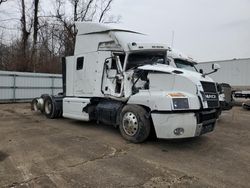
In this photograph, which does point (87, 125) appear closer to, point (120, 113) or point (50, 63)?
point (120, 113)

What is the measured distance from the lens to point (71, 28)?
27.7m

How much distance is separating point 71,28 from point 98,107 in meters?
22.1

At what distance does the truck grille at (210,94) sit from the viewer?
234 inches

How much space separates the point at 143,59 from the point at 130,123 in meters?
1.98

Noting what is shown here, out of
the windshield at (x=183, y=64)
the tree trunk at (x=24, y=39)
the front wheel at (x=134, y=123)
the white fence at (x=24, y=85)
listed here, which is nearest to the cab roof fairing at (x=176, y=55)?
the windshield at (x=183, y=64)

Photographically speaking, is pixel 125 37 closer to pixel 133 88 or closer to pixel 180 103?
pixel 133 88

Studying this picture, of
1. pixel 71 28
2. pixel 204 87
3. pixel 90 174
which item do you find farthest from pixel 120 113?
pixel 71 28

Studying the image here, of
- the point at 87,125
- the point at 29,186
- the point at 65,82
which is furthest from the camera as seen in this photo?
the point at 65,82

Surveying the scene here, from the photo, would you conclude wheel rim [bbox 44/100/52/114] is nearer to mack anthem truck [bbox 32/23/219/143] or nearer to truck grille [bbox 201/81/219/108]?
mack anthem truck [bbox 32/23/219/143]

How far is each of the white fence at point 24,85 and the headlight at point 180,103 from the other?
1363 centimetres

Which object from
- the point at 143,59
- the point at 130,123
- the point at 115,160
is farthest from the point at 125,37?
the point at 115,160

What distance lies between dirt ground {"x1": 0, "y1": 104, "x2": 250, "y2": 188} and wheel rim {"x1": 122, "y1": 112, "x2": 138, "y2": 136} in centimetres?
33

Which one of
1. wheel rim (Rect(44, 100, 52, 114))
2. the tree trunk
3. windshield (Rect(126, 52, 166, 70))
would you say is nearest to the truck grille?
windshield (Rect(126, 52, 166, 70))

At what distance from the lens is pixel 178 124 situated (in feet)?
17.8
